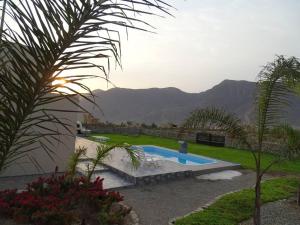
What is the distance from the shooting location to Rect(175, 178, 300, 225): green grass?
6.60 meters

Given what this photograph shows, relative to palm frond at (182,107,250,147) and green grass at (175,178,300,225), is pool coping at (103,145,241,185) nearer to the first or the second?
green grass at (175,178,300,225)

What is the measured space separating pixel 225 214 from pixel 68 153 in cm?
657

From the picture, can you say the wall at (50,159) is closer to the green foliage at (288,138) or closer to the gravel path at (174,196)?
the gravel path at (174,196)

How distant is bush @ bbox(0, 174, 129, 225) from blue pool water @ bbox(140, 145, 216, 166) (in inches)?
280

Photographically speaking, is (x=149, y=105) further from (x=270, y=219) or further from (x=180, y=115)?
(x=270, y=219)

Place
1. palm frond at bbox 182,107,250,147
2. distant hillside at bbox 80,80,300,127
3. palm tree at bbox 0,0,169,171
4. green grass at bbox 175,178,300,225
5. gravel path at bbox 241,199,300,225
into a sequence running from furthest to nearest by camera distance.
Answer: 1. distant hillside at bbox 80,80,300,127
2. gravel path at bbox 241,199,300,225
3. green grass at bbox 175,178,300,225
4. palm frond at bbox 182,107,250,147
5. palm tree at bbox 0,0,169,171

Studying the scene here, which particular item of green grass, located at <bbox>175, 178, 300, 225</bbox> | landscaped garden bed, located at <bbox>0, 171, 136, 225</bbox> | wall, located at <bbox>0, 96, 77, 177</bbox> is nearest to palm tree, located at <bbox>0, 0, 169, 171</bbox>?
landscaped garden bed, located at <bbox>0, 171, 136, 225</bbox>

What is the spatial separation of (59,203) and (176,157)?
1117 cm

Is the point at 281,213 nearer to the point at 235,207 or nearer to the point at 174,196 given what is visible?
the point at 235,207

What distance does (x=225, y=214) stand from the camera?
7039 mm

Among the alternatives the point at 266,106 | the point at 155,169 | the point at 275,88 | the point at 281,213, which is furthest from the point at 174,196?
the point at 275,88

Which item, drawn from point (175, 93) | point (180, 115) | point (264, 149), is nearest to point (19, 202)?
point (264, 149)

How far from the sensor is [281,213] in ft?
24.4

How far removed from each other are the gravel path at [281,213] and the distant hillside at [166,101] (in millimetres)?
65266
